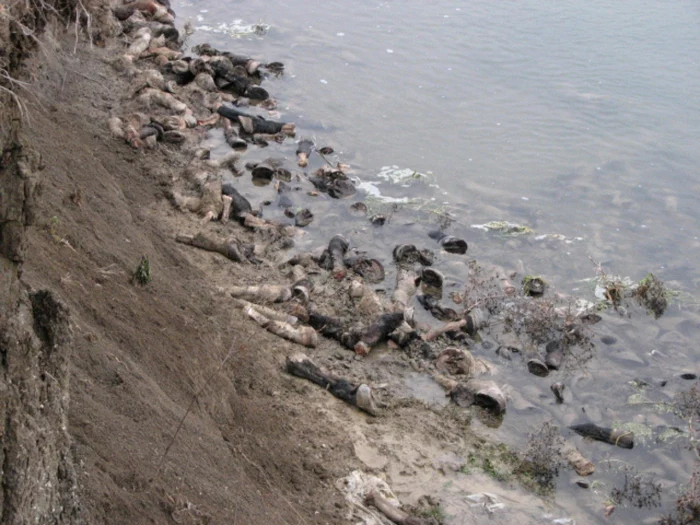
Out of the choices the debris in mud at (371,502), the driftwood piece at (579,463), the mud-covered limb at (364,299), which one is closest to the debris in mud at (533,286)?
the mud-covered limb at (364,299)

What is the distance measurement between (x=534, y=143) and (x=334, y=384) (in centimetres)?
811

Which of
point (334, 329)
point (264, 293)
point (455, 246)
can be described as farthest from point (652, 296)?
point (264, 293)

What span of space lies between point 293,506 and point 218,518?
3.39 ft

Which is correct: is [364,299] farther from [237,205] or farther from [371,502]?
[371,502]

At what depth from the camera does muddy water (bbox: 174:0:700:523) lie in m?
8.53

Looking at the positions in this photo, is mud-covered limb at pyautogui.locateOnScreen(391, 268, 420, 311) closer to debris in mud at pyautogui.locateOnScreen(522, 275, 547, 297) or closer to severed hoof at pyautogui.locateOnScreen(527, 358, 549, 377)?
debris in mud at pyautogui.locateOnScreen(522, 275, 547, 297)

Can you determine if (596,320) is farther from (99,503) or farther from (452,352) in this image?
(99,503)

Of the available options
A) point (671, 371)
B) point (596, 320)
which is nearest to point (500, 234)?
point (596, 320)

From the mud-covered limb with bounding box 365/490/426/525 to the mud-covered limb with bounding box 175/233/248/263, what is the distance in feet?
13.3

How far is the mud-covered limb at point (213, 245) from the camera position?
927cm

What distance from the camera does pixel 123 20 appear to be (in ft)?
51.4

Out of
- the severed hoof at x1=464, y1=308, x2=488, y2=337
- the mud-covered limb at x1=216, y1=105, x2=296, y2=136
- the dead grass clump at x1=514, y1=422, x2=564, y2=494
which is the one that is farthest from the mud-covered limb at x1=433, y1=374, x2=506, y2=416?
the mud-covered limb at x1=216, y1=105, x2=296, y2=136

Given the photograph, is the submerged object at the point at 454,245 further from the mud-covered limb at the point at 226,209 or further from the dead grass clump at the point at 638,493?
the dead grass clump at the point at 638,493

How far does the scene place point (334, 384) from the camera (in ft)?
24.1
